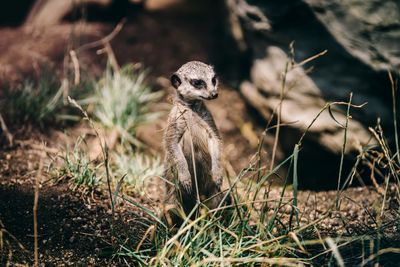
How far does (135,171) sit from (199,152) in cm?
87

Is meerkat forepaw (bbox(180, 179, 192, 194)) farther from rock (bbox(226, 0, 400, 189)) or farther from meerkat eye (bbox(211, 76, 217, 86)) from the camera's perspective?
rock (bbox(226, 0, 400, 189))

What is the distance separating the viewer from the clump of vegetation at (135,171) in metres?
3.78

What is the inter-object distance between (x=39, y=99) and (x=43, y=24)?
1.95m

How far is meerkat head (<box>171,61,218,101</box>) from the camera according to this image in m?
3.02

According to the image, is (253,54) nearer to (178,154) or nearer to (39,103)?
(39,103)

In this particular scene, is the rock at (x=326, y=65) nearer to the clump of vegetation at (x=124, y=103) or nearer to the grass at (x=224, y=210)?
the grass at (x=224, y=210)

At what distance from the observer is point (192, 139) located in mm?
3180

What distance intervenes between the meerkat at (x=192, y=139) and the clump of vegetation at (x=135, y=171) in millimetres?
460

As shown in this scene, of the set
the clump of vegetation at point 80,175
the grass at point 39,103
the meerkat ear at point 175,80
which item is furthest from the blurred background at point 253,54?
the clump of vegetation at point 80,175

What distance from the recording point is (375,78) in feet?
14.3

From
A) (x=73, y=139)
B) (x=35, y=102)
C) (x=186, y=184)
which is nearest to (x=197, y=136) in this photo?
(x=186, y=184)

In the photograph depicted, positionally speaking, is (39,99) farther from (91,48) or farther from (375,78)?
(375,78)

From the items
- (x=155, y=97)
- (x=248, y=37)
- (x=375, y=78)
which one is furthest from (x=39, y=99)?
(x=375, y=78)

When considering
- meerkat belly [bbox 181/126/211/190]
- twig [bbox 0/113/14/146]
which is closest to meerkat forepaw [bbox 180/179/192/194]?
meerkat belly [bbox 181/126/211/190]
